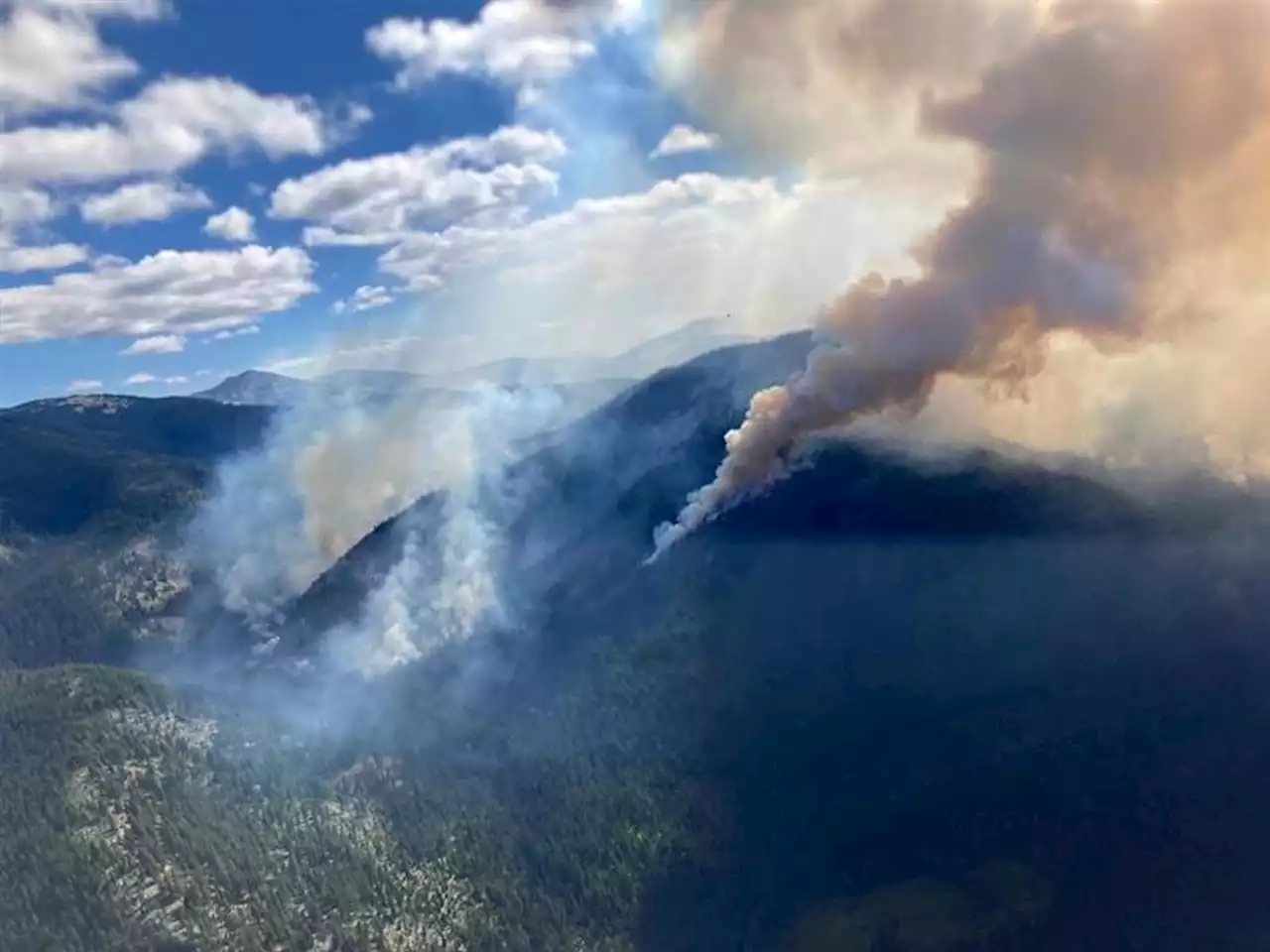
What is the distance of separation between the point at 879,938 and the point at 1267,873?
219 feet

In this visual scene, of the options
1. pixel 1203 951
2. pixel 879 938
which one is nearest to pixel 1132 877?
pixel 1203 951

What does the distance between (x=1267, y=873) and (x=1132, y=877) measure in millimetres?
21392

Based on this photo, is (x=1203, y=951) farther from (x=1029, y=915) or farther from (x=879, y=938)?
(x=879, y=938)

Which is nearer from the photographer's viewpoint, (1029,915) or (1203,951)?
(1203,951)

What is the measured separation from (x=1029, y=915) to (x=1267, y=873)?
131ft

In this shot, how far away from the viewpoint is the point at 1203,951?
17962 centimetres

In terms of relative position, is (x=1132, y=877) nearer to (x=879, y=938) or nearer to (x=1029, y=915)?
(x=1029, y=915)

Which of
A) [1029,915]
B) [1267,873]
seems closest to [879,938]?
[1029,915]

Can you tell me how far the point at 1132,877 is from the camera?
198 meters

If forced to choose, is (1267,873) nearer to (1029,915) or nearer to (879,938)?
(1029,915)

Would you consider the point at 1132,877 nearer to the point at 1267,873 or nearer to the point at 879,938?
the point at 1267,873

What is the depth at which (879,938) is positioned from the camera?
200m

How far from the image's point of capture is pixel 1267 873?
622 feet

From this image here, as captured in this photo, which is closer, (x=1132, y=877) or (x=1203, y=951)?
(x=1203, y=951)
